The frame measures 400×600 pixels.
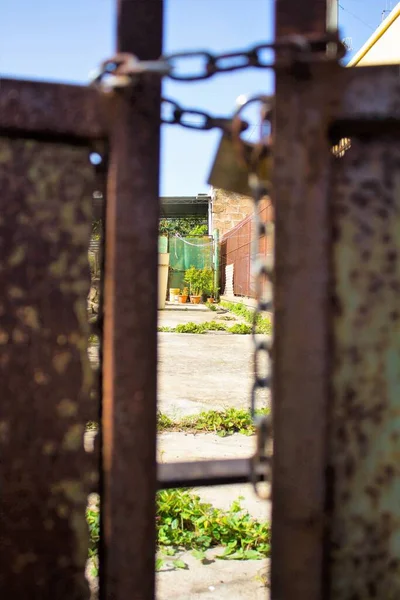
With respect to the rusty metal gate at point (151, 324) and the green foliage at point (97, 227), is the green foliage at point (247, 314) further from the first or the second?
the rusty metal gate at point (151, 324)

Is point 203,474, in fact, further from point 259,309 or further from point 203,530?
point 203,530

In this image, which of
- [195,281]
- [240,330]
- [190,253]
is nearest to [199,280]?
[195,281]

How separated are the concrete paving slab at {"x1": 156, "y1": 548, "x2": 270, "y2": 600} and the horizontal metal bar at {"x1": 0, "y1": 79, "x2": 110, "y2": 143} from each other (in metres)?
1.44

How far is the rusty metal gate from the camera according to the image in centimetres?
84

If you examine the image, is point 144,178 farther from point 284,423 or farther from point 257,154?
point 284,423

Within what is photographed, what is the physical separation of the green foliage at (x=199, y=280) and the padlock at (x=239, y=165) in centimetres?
1701

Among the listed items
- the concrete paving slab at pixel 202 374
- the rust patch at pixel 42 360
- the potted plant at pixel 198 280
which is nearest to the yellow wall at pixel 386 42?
the concrete paving slab at pixel 202 374

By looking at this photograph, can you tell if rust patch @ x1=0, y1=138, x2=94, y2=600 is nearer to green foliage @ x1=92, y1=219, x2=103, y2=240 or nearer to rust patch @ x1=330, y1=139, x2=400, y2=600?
green foliage @ x1=92, y1=219, x2=103, y2=240

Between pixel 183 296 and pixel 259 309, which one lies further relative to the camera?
Result: pixel 183 296

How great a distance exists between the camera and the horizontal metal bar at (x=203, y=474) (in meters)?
1.13

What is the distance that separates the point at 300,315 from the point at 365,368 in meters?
0.15

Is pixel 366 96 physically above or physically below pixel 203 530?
above

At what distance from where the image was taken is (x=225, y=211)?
65.7ft

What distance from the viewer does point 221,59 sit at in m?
0.82
